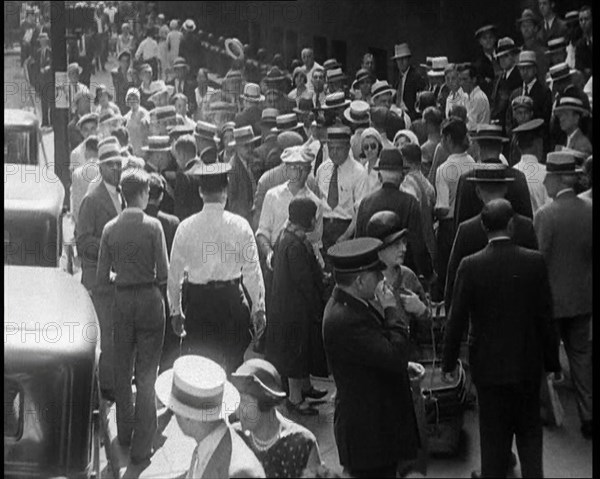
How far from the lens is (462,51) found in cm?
412

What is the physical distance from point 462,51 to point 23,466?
87.4 inches

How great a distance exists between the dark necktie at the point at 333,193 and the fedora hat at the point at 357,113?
426mm

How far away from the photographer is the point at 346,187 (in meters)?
4.26

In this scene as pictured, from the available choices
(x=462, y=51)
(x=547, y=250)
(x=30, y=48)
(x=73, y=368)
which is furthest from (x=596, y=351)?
(x=30, y=48)

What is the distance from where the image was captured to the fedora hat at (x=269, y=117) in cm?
536

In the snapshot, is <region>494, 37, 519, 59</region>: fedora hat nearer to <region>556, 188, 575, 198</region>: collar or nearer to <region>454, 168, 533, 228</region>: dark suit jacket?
<region>454, 168, 533, 228</region>: dark suit jacket

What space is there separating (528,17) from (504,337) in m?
1.39

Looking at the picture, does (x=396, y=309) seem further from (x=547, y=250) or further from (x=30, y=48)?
(x=30, y=48)

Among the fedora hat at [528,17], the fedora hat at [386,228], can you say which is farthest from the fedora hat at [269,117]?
the fedora hat at [386,228]

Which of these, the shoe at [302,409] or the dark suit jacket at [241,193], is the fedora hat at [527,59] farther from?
the shoe at [302,409]

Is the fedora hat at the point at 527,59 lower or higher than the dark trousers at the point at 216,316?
higher

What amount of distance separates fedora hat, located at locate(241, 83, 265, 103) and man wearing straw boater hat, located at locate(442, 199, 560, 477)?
272 centimetres

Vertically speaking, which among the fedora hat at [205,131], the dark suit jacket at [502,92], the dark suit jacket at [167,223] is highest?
the dark suit jacket at [502,92]

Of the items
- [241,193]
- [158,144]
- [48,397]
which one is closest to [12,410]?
[48,397]
